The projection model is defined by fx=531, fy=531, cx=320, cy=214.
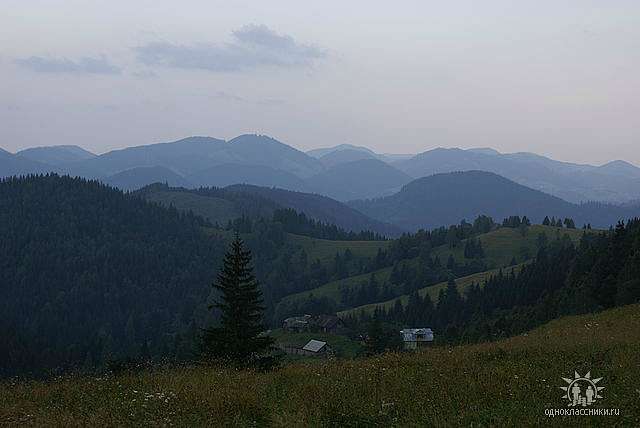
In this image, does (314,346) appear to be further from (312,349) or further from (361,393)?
(361,393)

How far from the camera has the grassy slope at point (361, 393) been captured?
984 centimetres

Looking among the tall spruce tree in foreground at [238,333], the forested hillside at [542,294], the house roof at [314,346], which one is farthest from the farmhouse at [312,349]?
the tall spruce tree in foreground at [238,333]

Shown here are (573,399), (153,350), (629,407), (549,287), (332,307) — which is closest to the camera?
(629,407)

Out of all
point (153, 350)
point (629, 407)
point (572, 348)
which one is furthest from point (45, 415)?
point (153, 350)

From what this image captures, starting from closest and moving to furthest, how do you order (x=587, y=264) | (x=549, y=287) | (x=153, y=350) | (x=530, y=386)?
1. (x=530, y=386)
2. (x=587, y=264)
3. (x=549, y=287)
4. (x=153, y=350)

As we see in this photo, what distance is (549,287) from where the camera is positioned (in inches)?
4491

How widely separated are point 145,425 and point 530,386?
7.66 metres

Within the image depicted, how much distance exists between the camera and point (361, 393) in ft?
38.2

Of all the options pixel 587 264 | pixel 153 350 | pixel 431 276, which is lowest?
pixel 153 350

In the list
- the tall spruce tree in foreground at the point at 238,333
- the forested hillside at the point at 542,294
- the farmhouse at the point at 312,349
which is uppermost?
the tall spruce tree in foreground at the point at 238,333

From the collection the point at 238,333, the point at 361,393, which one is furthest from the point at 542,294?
the point at 361,393

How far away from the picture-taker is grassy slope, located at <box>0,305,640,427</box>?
9.84m

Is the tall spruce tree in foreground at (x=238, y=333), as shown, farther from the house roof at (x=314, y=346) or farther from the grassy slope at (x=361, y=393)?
the house roof at (x=314, y=346)

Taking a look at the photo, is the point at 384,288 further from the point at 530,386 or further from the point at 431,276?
the point at 530,386
